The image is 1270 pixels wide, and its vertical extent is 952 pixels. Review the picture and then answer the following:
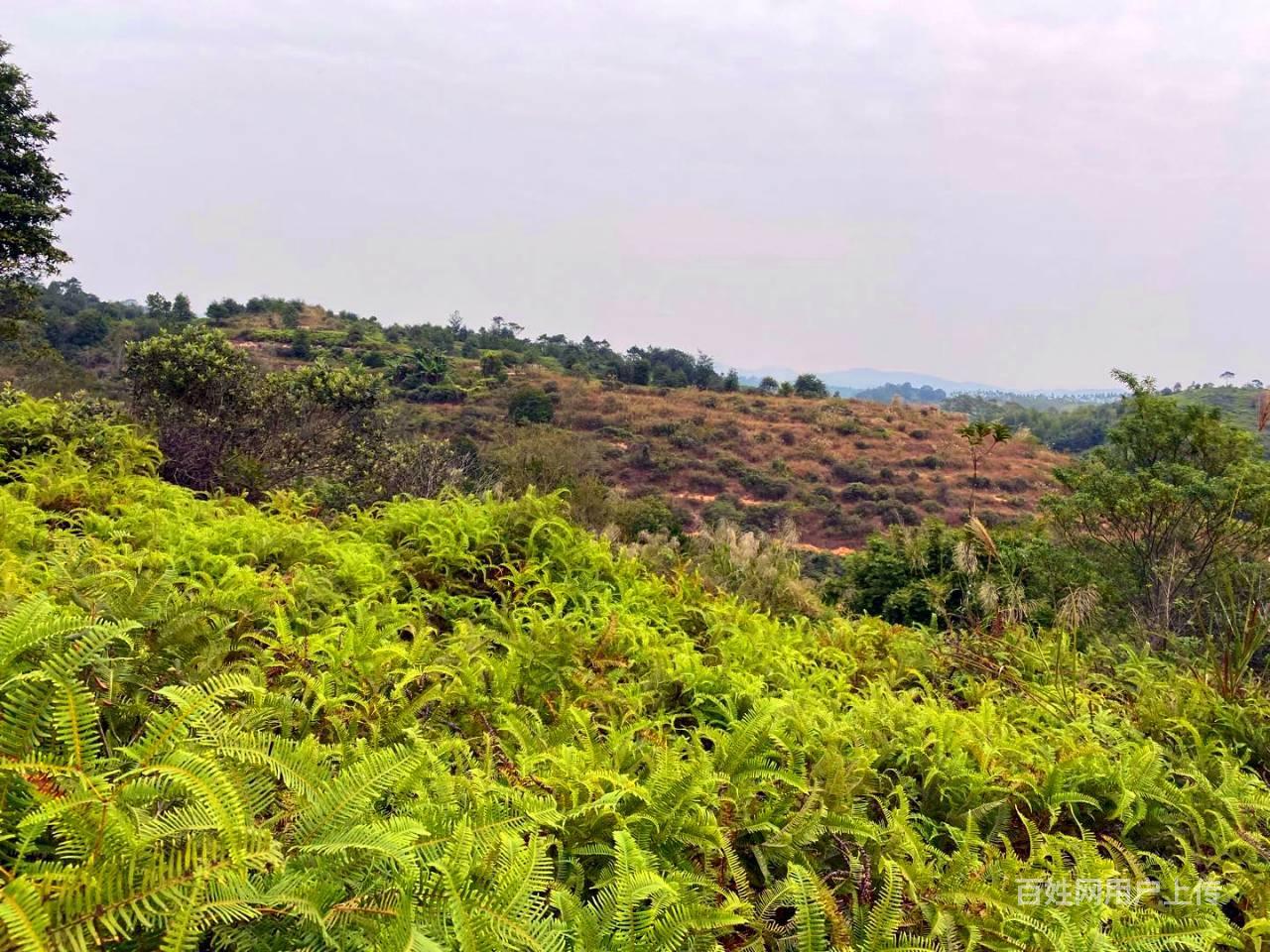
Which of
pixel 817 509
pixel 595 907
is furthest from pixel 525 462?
pixel 817 509

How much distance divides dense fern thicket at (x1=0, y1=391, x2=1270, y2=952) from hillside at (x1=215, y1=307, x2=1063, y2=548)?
24.1 metres

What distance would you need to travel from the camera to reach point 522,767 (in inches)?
77.2

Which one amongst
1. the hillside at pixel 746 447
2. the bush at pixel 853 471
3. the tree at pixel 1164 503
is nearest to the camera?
the tree at pixel 1164 503

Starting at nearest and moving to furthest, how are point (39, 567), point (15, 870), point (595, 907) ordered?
point (15, 870) < point (595, 907) < point (39, 567)

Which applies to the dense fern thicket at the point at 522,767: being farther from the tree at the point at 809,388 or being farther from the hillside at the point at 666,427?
the tree at the point at 809,388

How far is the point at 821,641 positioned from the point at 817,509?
30.9m

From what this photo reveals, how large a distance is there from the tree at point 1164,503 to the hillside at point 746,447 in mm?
13200

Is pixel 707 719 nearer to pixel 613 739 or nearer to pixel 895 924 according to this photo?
pixel 613 739

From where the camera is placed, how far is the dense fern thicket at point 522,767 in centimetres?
120

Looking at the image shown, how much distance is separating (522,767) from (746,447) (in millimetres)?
40203

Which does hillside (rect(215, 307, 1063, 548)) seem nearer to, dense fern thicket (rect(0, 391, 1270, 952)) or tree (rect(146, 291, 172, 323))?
tree (rect(146, 291, 172, 323))

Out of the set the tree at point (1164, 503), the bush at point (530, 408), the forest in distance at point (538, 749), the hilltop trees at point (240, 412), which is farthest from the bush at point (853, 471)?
the forest in distance at point (538, 749)

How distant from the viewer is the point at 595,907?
4.95 ft

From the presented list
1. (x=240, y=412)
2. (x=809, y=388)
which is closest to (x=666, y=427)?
(x=809, y=388)
